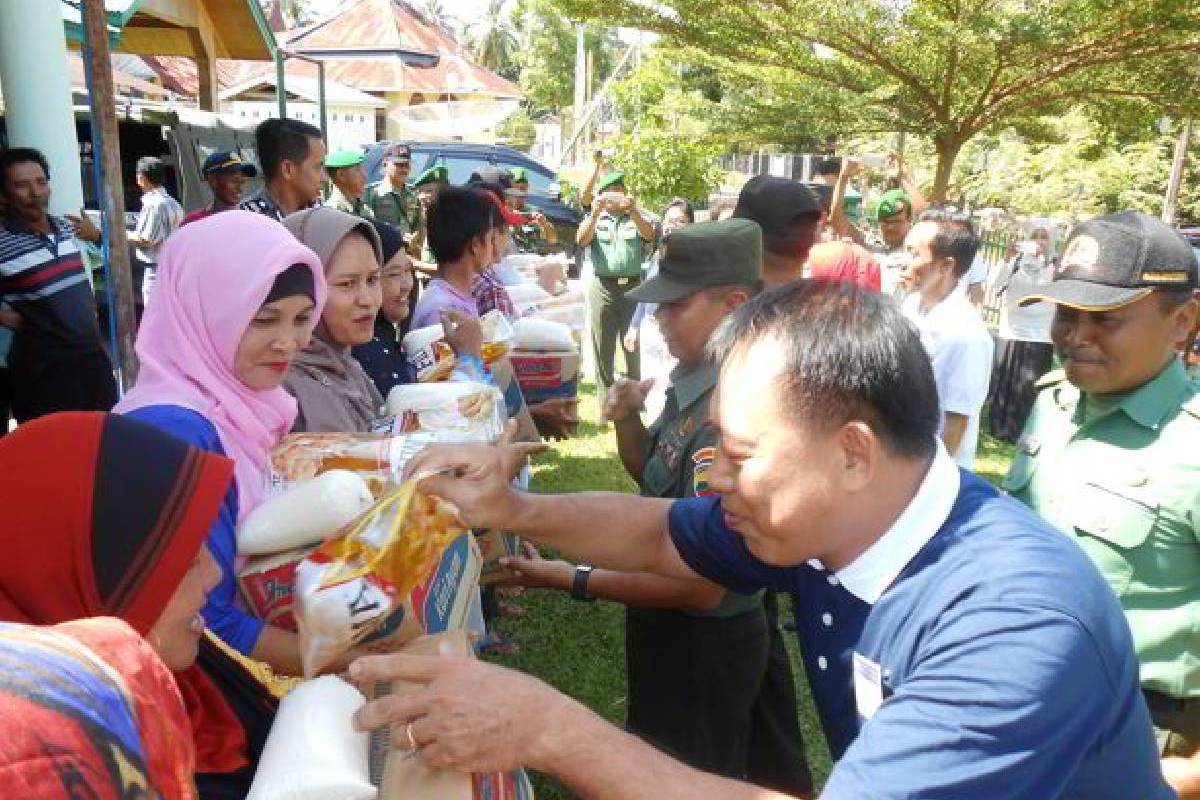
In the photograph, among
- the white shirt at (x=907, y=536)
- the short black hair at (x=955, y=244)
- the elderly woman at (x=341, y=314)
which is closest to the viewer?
the white shirt at (x=907, y=536)

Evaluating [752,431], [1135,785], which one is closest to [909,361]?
[752,431]

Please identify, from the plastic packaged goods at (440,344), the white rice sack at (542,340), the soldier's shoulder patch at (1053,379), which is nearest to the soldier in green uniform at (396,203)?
the white rice sack at (542,340)

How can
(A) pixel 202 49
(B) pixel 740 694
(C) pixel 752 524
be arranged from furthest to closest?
(A) pixel 202 49 → (B) pixel 740 694 → (C) pixel 752 524

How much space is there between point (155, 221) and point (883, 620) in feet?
26.3

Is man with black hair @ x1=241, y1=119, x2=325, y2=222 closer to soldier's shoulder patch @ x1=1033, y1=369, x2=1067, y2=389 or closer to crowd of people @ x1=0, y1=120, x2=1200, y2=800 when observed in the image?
crowd of people @ x1=0, y1=120, x2=1200, y2=800

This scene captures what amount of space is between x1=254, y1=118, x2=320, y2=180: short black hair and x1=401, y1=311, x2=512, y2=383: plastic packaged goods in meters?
1.88

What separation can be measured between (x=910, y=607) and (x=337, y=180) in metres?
5.78

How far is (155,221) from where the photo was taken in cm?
779

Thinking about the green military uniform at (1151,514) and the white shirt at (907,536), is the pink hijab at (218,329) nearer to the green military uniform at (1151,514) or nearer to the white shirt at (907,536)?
the white shirt at (907,536)

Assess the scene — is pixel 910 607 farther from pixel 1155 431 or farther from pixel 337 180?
pixel 337 180

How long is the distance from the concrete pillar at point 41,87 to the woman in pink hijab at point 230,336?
4.31m

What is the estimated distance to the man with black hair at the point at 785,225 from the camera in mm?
3539

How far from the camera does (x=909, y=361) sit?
134 cm

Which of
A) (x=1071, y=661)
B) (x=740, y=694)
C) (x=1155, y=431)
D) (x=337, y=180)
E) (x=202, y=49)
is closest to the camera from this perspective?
(x=1071, y=661)
